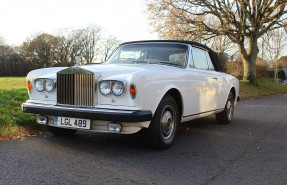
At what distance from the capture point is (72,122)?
3801mm

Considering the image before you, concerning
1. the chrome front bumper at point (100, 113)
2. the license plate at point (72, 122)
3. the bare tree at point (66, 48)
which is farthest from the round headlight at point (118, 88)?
the bare tree at point (66, 48)

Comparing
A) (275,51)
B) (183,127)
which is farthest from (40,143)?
(275,51)

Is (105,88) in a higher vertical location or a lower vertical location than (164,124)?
higher

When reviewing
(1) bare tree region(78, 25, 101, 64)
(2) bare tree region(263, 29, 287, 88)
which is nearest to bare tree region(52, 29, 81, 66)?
(1) bare tree region(78, 25, 101, 64)

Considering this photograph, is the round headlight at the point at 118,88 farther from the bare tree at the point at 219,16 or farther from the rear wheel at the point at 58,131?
the bare tree at the point at 219,16

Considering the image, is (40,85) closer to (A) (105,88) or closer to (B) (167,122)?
(A) (105,88)

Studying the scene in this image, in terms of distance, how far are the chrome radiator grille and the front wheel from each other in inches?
35.3

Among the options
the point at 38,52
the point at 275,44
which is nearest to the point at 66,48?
the point at 38,52

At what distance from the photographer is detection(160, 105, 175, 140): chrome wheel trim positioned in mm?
4090

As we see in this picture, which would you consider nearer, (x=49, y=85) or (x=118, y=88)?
(x=118, y=88)

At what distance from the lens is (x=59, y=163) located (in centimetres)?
330

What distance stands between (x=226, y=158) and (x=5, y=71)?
5551 centimetres

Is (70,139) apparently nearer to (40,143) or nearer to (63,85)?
(40,143)

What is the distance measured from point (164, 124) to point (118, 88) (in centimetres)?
96
